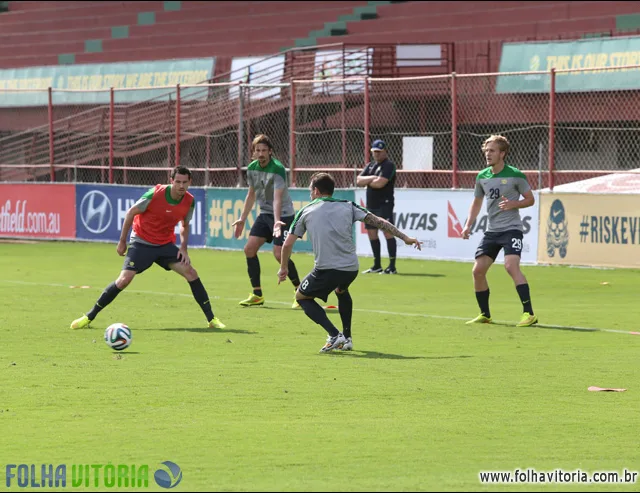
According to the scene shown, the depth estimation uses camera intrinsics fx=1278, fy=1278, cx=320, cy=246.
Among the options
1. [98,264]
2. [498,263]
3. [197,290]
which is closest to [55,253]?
[98,264]

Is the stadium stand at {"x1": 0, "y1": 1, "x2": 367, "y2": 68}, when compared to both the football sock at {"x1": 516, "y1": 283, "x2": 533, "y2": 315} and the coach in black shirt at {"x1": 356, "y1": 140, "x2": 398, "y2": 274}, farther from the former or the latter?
the football sock at {"x1": 516, "y1": 283, "x2": 533, "y2": 315}

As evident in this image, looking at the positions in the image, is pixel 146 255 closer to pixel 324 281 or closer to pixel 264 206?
pixel 324 281

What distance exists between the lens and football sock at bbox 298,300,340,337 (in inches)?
444

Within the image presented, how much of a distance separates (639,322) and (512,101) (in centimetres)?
1688

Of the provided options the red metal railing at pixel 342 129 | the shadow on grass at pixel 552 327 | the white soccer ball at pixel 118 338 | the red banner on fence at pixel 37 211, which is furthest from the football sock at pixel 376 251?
the red banner on fence at pixel 37 211

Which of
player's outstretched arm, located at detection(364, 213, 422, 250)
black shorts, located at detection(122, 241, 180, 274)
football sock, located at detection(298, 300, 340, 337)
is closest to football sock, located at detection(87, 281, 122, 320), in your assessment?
Answer: black shorts, located at detection(122, 241, 180, 274)

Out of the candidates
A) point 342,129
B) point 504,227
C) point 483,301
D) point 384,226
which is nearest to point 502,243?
point 504,227

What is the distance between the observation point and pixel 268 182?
1588 cm

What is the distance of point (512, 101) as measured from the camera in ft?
99.0

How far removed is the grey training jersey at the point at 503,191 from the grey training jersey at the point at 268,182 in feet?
9.90

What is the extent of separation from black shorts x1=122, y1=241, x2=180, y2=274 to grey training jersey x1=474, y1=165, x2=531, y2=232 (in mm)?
3372

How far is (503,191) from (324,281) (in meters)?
3.11

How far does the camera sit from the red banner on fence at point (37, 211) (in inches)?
1176

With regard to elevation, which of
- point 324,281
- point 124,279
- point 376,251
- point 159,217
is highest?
point 159,217
